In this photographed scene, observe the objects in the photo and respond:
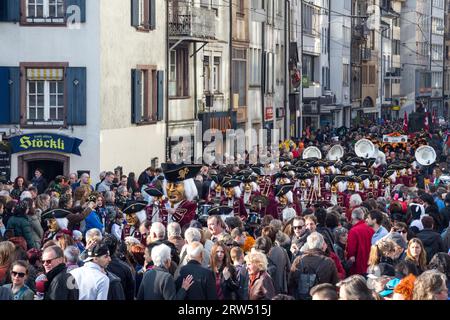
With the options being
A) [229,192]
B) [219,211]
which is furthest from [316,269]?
[229,192]

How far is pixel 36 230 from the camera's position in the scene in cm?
1812

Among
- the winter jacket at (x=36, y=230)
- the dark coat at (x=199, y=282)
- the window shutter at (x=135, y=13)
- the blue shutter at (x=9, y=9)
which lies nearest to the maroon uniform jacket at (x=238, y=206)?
the winter jacket at (x=36, y=230)

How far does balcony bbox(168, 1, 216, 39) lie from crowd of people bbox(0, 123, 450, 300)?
12.6m

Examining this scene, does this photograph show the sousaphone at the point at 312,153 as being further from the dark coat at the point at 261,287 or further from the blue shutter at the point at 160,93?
the dark coat at the point at 261,287

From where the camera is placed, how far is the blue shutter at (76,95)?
107 ft

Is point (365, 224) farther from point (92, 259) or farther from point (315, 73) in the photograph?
point (315, 73)

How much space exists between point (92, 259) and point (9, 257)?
1.18 metres

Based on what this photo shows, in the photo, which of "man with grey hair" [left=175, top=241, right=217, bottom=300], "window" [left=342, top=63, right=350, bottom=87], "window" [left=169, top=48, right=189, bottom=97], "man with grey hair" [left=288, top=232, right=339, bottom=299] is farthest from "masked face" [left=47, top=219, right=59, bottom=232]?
"window" [left=342, top=63, right=350, bottom=87]

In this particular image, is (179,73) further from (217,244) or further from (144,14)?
(217,244)

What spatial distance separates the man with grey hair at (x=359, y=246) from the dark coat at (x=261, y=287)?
3812 mm

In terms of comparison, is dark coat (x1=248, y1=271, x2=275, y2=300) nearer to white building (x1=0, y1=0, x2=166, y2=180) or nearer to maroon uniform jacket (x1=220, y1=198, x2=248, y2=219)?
maroon uniform jacket (x1=220, y1=198, x2=248, y2=219)

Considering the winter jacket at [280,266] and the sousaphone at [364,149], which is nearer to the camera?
the winter jacket at [280,266]
